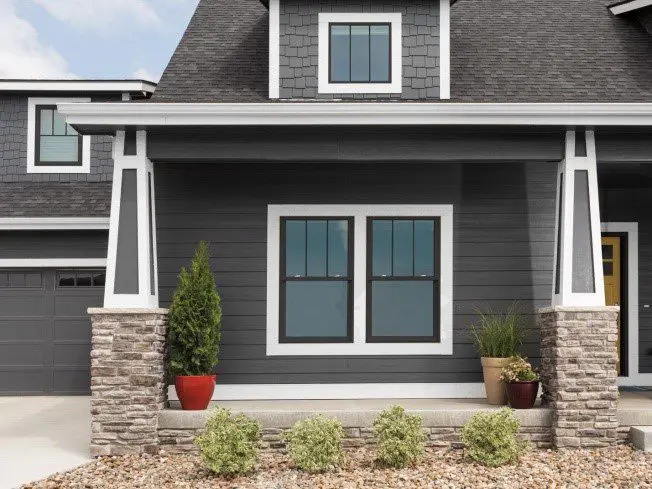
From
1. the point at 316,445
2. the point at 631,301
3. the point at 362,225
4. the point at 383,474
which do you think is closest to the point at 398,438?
the point at 383,474

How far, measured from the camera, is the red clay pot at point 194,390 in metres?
8.98

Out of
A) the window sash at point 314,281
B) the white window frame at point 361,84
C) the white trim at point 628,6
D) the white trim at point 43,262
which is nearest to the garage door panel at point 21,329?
the white trim at point 43,262

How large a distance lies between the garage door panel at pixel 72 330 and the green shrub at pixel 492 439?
24.7ft

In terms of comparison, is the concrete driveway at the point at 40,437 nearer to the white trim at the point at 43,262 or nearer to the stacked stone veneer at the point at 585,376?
the white trim at the point at 43,262

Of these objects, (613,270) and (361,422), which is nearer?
(361,422)

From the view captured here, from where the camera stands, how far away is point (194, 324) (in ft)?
29.3

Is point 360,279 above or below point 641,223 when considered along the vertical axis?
below

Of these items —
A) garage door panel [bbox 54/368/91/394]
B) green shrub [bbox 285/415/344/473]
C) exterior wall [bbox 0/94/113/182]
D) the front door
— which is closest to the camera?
green shrub [bbox 285/415/344/473]

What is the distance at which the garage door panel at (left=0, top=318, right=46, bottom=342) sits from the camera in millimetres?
13891

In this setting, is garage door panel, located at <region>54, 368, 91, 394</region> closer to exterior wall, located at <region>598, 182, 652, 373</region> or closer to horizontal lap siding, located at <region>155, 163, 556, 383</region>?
horizontal lap siding, located at <region>155, 163, 556, 383</region>

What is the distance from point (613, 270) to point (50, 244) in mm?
8072

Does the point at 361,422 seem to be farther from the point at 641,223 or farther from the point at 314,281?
the point at 641,223

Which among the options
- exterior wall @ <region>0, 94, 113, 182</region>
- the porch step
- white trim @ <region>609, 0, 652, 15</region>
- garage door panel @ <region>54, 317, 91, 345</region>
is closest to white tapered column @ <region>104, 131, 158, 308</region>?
the porch step

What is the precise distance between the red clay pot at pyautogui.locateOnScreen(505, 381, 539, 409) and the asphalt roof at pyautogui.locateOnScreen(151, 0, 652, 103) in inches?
120
